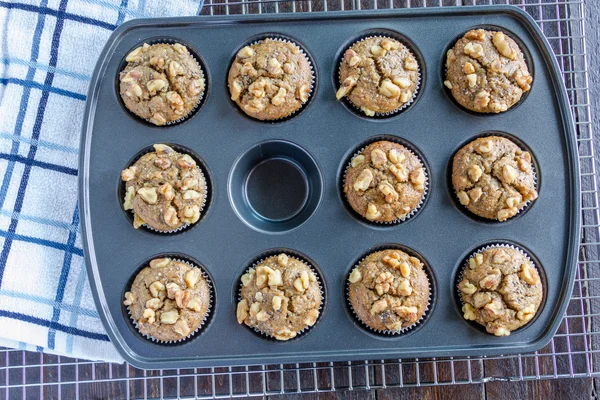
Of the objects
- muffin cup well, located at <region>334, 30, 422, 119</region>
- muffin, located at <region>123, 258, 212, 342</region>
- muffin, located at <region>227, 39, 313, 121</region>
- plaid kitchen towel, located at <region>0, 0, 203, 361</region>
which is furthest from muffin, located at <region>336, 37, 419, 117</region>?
muffin, located at <region>123, 258, 212, 342</region>

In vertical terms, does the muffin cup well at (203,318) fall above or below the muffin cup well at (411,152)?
below

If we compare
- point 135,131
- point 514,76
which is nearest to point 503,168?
point 514,76

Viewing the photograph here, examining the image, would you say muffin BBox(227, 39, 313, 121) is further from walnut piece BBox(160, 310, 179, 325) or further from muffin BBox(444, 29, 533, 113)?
walnut piece BBox(160, 310, 179, 325)

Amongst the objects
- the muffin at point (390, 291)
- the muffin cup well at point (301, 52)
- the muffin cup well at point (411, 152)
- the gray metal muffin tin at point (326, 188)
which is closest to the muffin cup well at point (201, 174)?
the gray metal muffin tin at point (326, 188)

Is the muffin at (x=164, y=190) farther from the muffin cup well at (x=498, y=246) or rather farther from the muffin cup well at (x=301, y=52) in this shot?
the muffin cup well at (x=498, y=246)

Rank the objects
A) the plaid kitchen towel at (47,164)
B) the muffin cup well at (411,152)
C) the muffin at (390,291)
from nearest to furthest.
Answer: the muffin at (390,291) < the muffin cup well at (411,152) < the plaid kitchen towel at (47,164)

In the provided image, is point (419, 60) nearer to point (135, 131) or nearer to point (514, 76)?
point (514, 76)
